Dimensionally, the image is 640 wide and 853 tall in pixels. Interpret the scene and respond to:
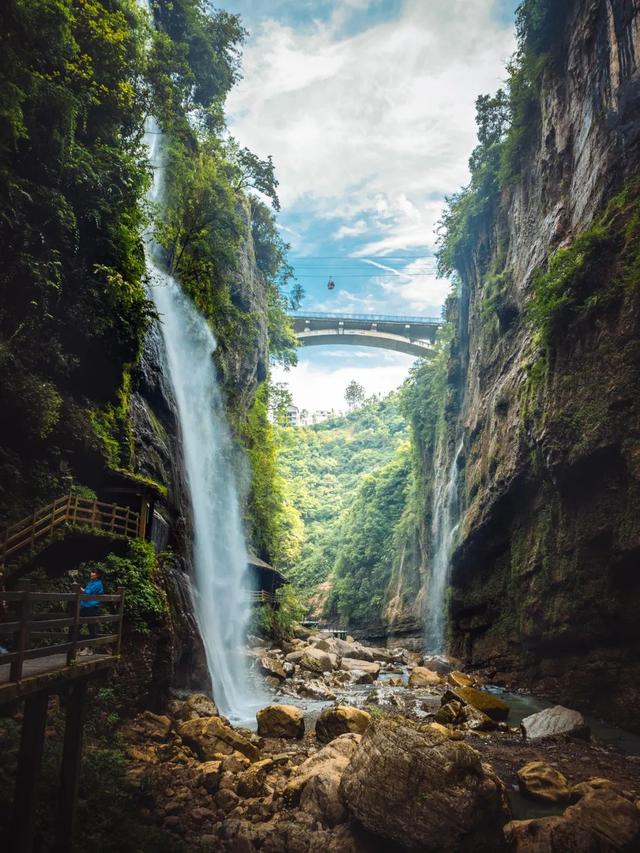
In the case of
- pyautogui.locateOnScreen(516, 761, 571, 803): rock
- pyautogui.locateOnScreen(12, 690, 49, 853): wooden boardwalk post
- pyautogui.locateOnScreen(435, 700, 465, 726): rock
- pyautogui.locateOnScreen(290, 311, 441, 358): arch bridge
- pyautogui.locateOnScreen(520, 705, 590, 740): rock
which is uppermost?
pyautogui.locateOnScreen(290, 311, 441, 358): arch bridge

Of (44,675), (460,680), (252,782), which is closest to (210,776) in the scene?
(252,782)

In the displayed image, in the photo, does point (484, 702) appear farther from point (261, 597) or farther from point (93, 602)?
point (261, 597)

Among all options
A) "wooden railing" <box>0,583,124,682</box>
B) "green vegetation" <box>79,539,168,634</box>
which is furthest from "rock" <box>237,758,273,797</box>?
"green vegetation" <box>79,539,168,634</box>

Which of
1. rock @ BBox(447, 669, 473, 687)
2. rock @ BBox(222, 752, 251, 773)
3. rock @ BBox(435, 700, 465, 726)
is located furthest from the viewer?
rock @ BBox(447, 669, 473, 687)

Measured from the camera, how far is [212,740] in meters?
9.19

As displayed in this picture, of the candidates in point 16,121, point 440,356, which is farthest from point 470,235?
point 16,121

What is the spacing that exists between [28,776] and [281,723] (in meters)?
7.37

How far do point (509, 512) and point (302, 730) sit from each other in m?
12.4

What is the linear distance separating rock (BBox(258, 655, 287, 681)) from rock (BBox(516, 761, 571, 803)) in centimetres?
1242

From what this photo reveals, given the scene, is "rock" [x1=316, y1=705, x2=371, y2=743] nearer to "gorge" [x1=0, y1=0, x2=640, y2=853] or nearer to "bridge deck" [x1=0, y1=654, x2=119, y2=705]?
"gorge" [x1=0, y1=0, x2=640, y2=853]

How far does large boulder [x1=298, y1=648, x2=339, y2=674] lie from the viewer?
69.9ft

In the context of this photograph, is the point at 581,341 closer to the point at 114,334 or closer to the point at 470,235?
the point at 114,334

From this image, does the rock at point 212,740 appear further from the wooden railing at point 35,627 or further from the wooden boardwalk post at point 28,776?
the wooden boardwalk post at point 28,776

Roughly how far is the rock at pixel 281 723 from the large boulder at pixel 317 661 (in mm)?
9977
